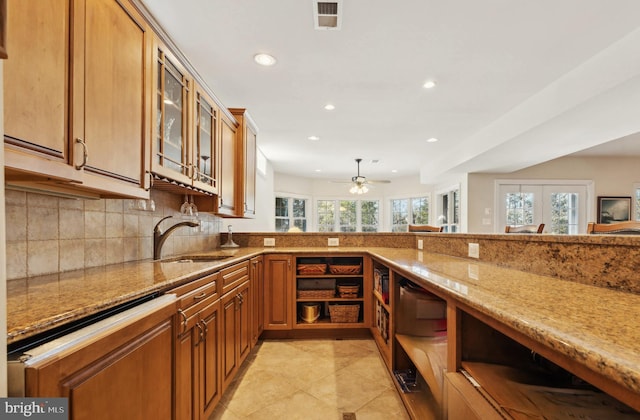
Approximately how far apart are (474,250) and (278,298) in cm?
182

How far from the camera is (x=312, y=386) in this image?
6.79 feet

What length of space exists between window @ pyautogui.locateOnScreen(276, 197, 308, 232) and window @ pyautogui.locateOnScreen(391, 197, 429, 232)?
267 centimetres

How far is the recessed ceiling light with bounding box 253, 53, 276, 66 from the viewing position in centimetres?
242

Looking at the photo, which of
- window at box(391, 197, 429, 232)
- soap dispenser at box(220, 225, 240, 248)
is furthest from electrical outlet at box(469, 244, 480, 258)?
window at box(391, 197, 429, 232)

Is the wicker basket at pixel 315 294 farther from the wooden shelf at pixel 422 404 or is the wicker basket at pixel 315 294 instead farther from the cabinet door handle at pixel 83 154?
the cabinet door handle at pixel 83 154

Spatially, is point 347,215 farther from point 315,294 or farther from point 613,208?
point 315,294

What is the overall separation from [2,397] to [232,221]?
390cm

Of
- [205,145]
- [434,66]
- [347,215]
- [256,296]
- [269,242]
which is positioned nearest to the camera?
[205,145]

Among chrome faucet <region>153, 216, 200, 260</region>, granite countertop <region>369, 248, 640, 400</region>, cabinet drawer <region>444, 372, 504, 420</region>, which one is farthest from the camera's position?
chrome faucet <region>153, 216, 200, 260</region>

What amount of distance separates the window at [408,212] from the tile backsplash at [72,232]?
7209 millimetres

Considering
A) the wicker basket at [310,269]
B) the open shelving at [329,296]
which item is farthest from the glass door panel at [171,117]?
the open shelving at [329,296]

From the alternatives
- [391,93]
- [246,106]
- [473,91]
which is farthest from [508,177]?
[246,106]

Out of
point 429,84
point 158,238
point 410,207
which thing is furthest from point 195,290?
point 410,207

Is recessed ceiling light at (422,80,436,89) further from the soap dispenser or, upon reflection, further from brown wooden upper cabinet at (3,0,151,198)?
the soap dispenser
